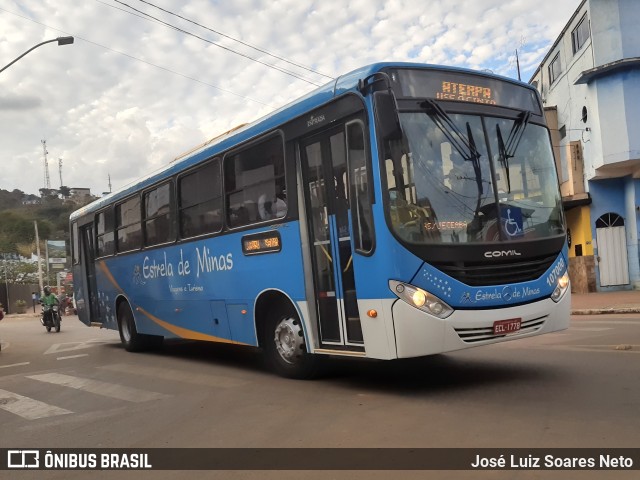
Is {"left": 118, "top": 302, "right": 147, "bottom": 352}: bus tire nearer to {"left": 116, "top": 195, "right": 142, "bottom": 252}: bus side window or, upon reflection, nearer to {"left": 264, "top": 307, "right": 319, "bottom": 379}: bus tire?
{"left": 116, "top": 195, "right": 142, "bottom": 252}: bus side window

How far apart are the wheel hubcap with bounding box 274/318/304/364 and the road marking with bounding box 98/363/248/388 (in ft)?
2.47

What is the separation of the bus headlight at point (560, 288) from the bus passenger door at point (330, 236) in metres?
2.19

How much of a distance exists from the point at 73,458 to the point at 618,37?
20637 millimetres

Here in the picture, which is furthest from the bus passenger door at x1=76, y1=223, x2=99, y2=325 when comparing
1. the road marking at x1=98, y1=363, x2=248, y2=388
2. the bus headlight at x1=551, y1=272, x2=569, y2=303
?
the bus headlight at x1=551, y1=272, x2=569, y2=303

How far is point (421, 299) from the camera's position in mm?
5609

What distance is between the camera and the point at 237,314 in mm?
8305

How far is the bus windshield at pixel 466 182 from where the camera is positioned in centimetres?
578

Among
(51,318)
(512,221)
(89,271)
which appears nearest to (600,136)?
(512,221)

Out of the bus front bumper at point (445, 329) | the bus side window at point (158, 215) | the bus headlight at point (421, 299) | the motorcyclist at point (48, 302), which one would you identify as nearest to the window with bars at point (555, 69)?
the bus side window at point (158, 215)

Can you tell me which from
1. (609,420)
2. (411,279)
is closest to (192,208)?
(411,279)

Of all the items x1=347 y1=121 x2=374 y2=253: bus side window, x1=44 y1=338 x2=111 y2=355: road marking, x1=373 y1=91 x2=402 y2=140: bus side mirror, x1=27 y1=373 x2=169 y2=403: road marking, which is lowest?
x1=44 y1=338 x2=111 y2=355: road marking

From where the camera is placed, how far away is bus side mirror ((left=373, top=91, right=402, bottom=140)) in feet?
18.9

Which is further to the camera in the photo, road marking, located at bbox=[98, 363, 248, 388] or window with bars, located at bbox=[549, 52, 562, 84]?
window with bars, located at bbox=[549, 52, 562, 84]

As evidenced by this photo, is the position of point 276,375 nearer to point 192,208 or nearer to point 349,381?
point 349,381
